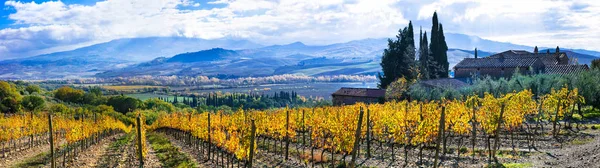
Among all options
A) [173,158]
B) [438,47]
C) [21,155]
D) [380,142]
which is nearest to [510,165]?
[380,142]

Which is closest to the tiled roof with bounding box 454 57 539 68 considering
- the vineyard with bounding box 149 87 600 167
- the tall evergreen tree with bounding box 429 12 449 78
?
the tall evergreen tree with bounding box 429 12 449 78

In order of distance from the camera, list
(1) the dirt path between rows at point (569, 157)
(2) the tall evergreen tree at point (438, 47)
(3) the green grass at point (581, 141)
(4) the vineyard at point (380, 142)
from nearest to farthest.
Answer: (1) the dirt path between rows at point (569, 157)
(4) the vineyard at point (380, 142)
(3) the green grass at point (581, 141)
(2) the tall evergreen tree at point (438, 47)

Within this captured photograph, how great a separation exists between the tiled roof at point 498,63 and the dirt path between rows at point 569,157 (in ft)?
151

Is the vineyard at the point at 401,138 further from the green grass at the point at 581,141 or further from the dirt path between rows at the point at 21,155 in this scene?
the dirt path between rows at the point at 21,155

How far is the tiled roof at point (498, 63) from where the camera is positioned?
62.3m

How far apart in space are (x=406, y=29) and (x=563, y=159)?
53.3 metres

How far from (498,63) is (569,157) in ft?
171

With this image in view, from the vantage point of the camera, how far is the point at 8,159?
2500 centimetres

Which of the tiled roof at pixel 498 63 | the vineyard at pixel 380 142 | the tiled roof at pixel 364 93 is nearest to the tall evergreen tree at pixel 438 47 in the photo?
the tiled roof at pixel 498 63

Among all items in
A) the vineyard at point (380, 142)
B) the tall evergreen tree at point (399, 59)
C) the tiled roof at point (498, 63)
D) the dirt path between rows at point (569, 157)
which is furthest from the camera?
the tall evergreen tree at point (399, 59)

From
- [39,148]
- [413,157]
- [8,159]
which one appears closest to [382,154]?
[413,157]

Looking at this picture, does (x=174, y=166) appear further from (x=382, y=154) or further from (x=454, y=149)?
(x=454, y=149)

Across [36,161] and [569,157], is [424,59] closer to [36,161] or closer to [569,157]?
[569,157]

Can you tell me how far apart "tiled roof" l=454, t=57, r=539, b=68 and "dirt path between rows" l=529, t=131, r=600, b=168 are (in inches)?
1812
